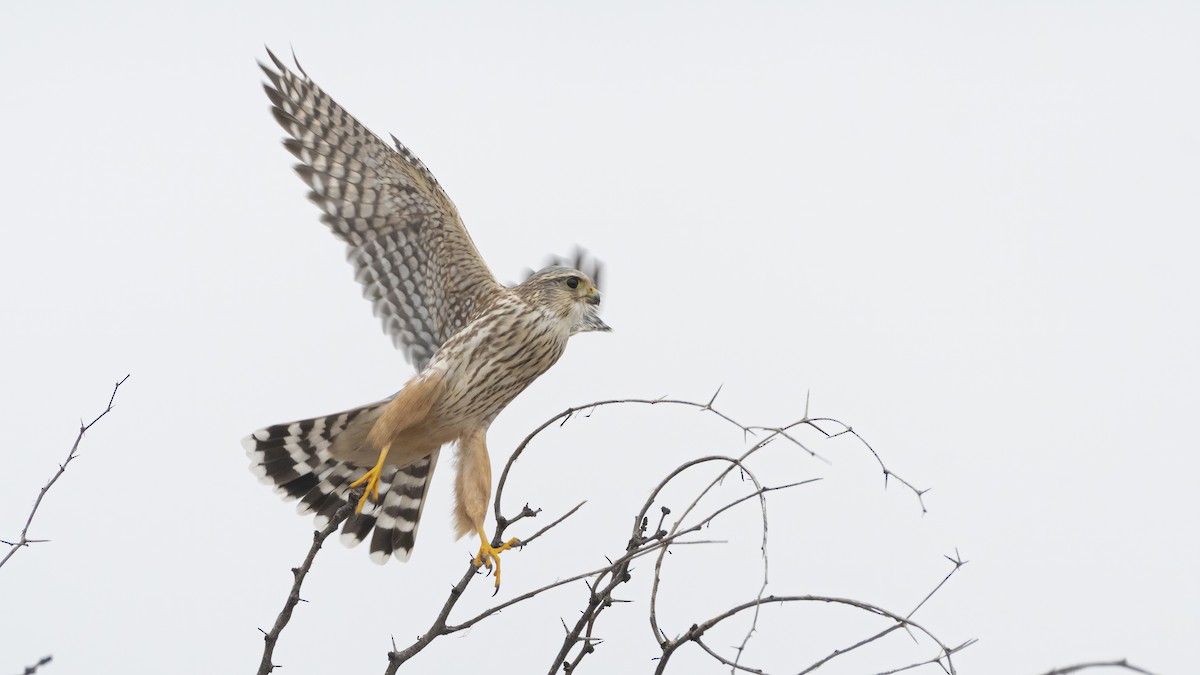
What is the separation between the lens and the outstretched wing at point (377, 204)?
17.0ft

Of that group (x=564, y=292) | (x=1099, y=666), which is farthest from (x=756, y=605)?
(x=564, y=292)

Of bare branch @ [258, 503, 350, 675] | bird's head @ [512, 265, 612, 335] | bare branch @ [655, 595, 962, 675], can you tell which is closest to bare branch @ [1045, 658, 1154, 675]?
bare branch @ [655, 595, 962, 675]

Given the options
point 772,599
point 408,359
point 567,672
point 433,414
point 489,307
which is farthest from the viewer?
point 408,359

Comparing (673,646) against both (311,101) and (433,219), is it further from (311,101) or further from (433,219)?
(311,101)

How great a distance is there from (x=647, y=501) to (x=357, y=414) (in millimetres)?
2203

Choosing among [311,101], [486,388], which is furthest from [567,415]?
[311,101]

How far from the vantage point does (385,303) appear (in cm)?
531

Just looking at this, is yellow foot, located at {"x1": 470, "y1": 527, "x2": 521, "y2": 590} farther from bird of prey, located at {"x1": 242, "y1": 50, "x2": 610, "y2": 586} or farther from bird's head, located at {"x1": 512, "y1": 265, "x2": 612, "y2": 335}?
bird's head, located at {"x1": 512, "y1": 265, "x2": 612, "y2": 335}

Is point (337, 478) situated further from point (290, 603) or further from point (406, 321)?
point (290, 603)

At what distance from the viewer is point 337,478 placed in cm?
518

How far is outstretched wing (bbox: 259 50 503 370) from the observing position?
5.18 meters

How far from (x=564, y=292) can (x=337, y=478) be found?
4.23 ft

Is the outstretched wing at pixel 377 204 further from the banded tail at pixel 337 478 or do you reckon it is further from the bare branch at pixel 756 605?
the bare branch at pixel 756 605

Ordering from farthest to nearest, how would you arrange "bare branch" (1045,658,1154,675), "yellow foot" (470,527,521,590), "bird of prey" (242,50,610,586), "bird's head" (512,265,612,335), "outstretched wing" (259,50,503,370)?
"outstretched wing" (259,50,503,370)
"bird's head" (512,265,612,335)
"bird of prey" (242,50,610,586)
"yellow foot" (470,527,521,590)
"bare branch" (1045,658,1154,675)
